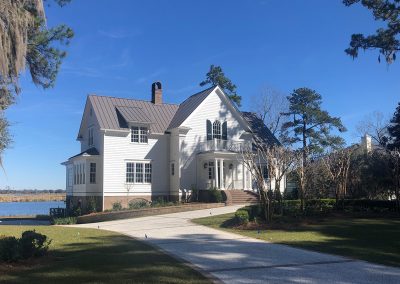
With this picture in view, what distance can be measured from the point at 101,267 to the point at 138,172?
85.7 feet

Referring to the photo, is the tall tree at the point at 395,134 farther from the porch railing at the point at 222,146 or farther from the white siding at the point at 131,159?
the white siding at the point at 131,159

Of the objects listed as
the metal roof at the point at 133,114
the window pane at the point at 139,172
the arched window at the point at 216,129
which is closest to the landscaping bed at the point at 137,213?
the window pane at the point at 139,172

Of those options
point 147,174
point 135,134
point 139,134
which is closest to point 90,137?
point 135,134

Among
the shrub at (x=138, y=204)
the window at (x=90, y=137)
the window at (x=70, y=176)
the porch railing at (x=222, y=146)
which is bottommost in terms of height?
the shrub at (x=138, y=204)

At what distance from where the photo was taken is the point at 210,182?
36594mm

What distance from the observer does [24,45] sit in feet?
41.0

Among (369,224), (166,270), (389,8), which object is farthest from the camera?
(389,8)

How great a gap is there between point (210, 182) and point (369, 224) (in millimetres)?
17507

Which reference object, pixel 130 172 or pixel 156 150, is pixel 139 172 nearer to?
pixel 130 172

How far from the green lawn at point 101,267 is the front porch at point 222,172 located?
22190 mm

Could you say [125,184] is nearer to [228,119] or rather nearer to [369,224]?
[228,119]

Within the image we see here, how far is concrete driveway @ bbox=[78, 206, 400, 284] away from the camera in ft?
31.0

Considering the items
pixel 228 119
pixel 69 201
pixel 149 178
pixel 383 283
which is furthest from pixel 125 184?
pixel 383 283

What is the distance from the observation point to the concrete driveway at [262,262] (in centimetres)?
945
